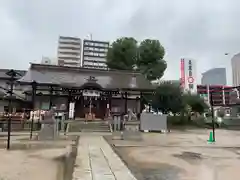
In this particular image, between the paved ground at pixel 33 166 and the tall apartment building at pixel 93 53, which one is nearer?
the paved ground at pixel 33 166

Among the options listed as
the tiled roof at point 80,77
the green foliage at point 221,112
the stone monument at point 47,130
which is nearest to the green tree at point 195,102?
the tiled roof at point 80,77

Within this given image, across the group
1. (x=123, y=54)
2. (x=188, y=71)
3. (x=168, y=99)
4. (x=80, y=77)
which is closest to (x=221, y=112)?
(x=188, y=71)

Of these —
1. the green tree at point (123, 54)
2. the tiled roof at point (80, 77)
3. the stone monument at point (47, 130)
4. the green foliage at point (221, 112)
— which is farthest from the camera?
the green foliage at point (221, 112)

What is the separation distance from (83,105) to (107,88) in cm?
311

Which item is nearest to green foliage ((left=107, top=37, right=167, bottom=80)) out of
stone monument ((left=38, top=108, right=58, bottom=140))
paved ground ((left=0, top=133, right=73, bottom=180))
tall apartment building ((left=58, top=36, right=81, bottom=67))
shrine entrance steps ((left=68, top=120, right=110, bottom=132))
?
shrine entrance steps ((left=68, top=120, right=110, bottom=132))

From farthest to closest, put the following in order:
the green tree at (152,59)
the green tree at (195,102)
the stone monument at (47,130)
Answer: the green tree at (152,59), the green tree at (195,102), the stone monument at (47,130)

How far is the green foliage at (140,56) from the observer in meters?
33.4

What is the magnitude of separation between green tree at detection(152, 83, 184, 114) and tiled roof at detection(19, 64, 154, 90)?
1213mm

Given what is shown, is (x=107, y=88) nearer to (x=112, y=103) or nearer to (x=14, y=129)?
(x=112, y=103)

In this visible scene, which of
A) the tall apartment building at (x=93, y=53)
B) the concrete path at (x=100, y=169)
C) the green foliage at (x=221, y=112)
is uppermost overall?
the tall apartment building at (x=93, y=53)

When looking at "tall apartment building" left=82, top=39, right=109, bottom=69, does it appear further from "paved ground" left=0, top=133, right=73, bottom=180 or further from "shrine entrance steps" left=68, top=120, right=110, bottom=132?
"paved ground" left=0, top=133, right=73, bottom=180

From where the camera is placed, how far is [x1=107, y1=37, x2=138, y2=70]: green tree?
113ft

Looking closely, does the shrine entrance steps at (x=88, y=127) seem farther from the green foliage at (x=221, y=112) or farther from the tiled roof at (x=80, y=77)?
the green foliage at (x=221, y=112)

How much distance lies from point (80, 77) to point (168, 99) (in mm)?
9819
